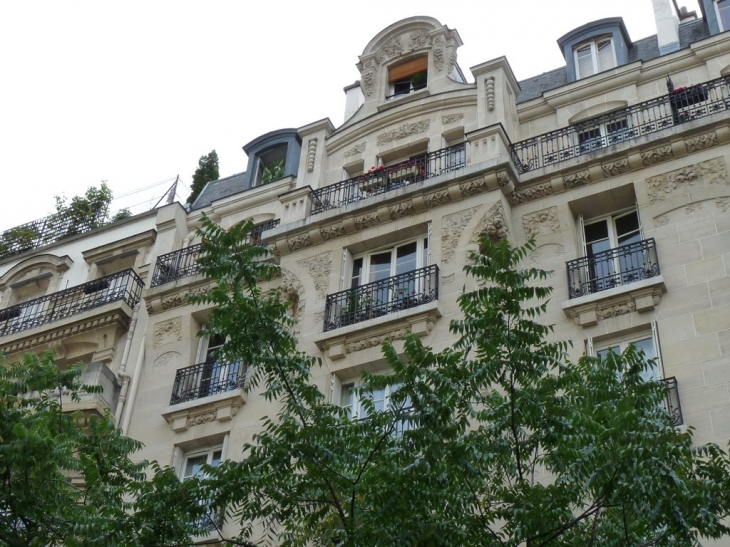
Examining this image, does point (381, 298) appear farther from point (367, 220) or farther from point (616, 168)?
point (616, 168)

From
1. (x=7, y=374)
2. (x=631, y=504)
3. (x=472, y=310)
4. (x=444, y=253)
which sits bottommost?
(x=631, y=504)

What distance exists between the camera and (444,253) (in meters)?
19.8

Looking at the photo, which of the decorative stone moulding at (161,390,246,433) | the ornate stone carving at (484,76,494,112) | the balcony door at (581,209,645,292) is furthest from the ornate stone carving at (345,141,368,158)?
the decorative stone moulding at (161,390,246,433)

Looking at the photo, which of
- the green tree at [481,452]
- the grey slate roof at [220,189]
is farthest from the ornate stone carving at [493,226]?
the grey slate roof at [220,189]

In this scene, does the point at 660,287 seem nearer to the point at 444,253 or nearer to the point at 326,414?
the point at 444,253

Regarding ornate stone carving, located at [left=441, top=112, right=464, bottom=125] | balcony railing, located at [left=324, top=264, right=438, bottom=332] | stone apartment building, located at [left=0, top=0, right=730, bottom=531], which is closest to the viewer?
stone apartment building, located at [left=0, top=0, right=730, bottom=531]

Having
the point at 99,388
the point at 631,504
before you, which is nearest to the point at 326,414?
the point at 631,504

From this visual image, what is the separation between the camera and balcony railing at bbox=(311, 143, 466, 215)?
70.7ft

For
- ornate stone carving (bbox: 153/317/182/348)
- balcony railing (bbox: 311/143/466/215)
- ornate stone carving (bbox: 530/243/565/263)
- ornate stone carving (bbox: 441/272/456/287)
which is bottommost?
ornate stone carving (bbox: 441/272/456/287)

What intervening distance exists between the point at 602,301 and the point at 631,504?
7319 millimetres

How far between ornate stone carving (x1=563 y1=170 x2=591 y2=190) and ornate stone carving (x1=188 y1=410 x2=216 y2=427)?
742 centimetres

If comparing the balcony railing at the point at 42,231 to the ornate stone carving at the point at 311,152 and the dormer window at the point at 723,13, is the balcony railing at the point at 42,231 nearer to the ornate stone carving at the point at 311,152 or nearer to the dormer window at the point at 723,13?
the ornate stone carving at the point at 311,152

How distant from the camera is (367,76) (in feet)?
81.5

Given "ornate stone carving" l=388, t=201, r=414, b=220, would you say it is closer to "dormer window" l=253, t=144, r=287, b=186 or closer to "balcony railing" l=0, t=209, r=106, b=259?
"dormer window" l=253, t=144, r=287, b=186
